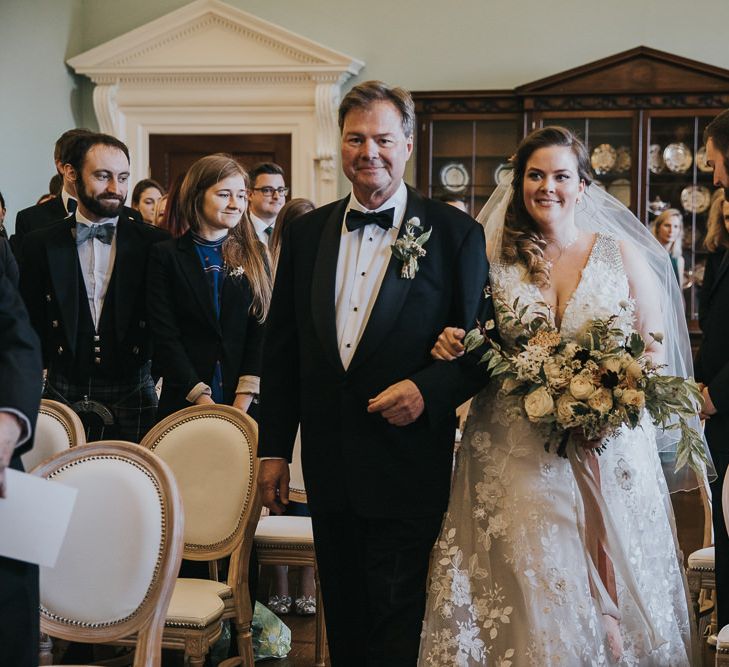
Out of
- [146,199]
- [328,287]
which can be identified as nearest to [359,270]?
[328,287]

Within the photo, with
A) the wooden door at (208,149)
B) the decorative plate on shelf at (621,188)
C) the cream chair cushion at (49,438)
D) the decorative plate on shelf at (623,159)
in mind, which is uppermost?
the wooden door at (208,149)

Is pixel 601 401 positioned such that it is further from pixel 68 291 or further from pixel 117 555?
pixel 68 291

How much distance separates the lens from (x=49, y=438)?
3395 millimetres

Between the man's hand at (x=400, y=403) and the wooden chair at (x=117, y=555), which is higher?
the man's hand at (x=400, y=403)

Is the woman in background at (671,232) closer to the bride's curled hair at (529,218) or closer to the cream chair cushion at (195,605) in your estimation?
the bride's curled hair at (529,218)

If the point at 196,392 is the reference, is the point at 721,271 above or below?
above

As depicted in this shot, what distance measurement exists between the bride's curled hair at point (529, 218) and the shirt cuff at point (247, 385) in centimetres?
119

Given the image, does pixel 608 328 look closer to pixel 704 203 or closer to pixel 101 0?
pixel 704 203

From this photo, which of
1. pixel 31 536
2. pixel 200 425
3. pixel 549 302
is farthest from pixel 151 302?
pixel 31 536

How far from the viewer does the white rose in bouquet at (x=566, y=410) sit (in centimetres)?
277

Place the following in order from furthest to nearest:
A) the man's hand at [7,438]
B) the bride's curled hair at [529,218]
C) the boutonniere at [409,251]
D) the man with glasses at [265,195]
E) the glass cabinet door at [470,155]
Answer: the glass cabinet door at [470,155] → the man with glasses at [265,195] → the bride's curled hair at [529,218] → the boutonniere at [409,251] → the man's hand at [7,438]

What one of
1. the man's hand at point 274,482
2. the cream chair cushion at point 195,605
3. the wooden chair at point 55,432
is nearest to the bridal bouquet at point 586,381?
the man's hand at point 274,482

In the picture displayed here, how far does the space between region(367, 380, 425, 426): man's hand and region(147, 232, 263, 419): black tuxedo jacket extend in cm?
137

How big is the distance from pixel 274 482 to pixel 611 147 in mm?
6669
